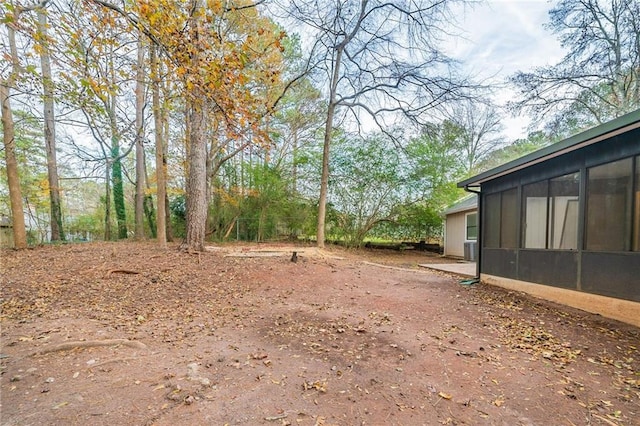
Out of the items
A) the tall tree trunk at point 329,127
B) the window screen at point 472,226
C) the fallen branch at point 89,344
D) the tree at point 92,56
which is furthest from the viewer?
the window screen at point 472,226

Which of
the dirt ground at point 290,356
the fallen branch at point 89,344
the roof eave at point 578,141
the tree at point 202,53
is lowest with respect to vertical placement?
the dirt ground at point 290,356

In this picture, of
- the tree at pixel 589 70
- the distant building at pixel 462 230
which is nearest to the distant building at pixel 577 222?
the distant building at pixel 462 230

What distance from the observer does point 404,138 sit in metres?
10.7

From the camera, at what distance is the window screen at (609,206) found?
3570 mm

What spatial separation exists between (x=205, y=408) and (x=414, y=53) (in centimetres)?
882

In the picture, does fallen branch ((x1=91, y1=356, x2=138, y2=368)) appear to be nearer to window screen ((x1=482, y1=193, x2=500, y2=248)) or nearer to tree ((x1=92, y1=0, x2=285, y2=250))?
tree ((x1=92, y1=0, x2=285, y2=250))

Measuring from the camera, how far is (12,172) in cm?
671

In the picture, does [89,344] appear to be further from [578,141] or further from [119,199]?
[119,199]

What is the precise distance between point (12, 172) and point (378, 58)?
33.6 feet

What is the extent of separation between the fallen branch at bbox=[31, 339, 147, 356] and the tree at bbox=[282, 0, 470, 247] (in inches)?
231

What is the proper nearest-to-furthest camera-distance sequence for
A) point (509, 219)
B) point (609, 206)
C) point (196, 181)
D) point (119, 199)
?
point (609, 206) < point (509, 219) < point (196, 181) < point (119, 199)

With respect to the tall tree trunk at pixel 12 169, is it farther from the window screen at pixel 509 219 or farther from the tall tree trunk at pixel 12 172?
the window screen at pixel 509 219

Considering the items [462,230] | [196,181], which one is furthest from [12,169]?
[462,230]

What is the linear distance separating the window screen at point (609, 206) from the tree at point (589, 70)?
8.14 m
